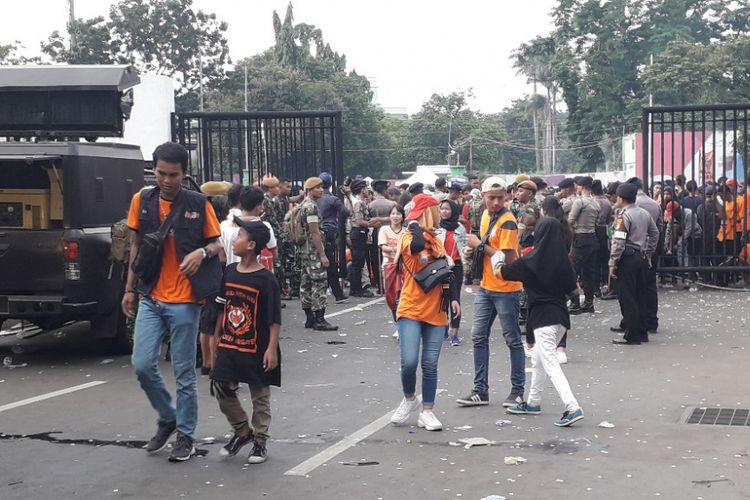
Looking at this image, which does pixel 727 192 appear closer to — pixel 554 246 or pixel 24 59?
pixel 554 246

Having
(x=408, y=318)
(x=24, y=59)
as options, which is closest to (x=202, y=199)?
(x=408, y=318)

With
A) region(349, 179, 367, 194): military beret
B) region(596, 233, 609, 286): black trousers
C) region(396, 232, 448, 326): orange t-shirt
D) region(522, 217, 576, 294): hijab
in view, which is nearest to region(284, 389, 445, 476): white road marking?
region(396, 232, 448, 326): orange t-shirt

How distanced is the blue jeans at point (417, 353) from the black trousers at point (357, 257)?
10.3m

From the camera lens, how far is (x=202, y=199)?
742 cm

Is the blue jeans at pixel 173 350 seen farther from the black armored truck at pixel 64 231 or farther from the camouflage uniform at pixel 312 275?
the camouflage uniform at pixel 312 275

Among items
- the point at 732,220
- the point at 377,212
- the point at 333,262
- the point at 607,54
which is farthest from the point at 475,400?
the point at 607,54

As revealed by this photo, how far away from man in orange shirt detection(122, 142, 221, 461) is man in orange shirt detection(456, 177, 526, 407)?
264 centimetres

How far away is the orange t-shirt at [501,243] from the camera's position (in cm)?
891

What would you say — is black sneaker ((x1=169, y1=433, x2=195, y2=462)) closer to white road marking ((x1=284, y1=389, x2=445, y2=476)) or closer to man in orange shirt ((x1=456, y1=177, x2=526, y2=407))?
white road marking ((x1=284, y1=389, x2=445, y2=476))

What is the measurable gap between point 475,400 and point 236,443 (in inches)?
101

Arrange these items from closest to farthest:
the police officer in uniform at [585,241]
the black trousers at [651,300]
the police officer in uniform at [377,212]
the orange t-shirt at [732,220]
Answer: the black trousers at [651,300]
the police officer in uniform at [585,241]
the police officer in uniform at [377,212]
the orange t-shirt at [732,220]

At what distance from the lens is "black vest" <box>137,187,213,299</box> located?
7.24 m

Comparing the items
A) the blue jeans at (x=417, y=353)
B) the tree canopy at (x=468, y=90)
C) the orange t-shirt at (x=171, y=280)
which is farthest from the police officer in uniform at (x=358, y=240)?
the tree canopy at (x=468, y=90)

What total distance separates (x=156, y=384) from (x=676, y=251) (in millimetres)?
13542
